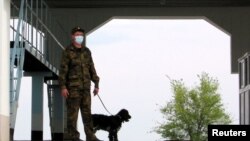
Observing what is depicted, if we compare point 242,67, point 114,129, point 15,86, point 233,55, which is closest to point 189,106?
point 233,55

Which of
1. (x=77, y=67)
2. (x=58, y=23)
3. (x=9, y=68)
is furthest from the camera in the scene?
(x=58, y=23)

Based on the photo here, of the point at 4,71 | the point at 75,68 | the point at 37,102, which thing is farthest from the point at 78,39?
the point at 37,102

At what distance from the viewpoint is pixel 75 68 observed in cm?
1260

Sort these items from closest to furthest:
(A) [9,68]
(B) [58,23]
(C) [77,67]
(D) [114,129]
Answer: (C) [77,67] < (A) [9,68] < (D) [114,129] < (B) [58,23]

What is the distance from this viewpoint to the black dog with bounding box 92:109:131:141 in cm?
1950

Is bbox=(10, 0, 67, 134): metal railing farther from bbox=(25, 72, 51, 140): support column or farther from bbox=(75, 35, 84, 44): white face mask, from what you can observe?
bbox=(75, 35, 84, 44): white face mask

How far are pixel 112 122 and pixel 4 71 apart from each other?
19.0 ft

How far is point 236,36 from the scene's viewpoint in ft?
109

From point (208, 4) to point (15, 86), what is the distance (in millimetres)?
18005

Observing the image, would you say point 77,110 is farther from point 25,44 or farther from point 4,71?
point 25,44

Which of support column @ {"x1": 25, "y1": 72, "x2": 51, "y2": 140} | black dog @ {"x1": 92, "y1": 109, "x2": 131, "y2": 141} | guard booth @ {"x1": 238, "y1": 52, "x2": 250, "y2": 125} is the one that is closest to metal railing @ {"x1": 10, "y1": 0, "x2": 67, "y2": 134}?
support column @ {"x1": 25, "y1": 72, "x2": 51, "y2": 140}

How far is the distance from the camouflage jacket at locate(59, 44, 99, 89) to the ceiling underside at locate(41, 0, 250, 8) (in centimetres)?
1899

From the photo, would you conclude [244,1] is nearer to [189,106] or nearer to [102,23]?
[102,23]

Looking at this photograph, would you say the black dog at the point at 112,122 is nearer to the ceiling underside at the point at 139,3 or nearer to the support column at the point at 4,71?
the support column at the point at 4,71
